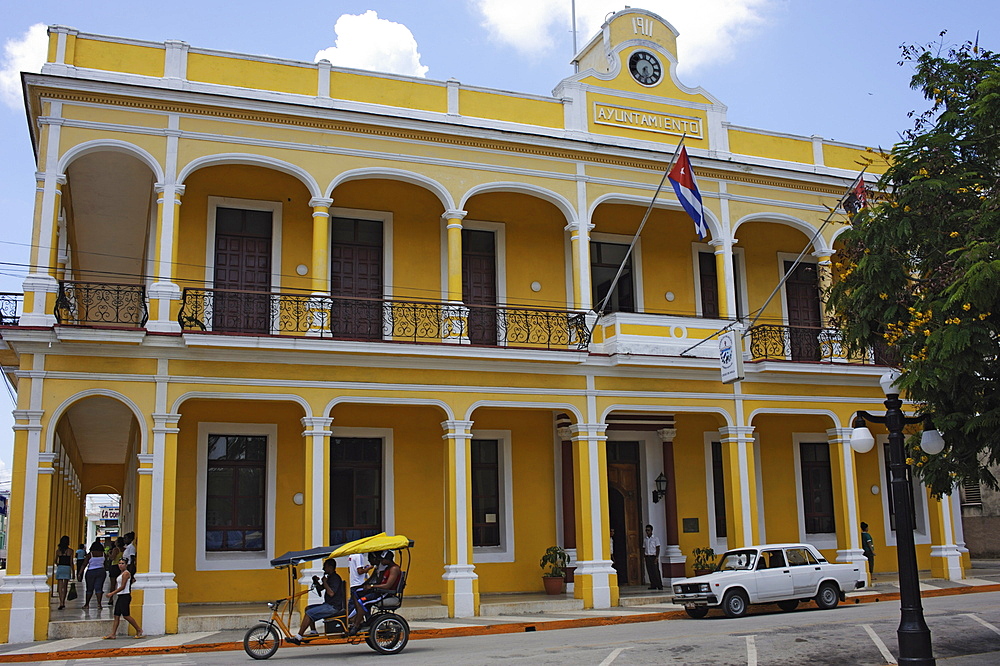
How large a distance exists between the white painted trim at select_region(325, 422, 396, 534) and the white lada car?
6026 mm

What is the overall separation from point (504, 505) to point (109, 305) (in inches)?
360

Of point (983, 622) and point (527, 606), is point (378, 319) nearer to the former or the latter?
point (527, 606)

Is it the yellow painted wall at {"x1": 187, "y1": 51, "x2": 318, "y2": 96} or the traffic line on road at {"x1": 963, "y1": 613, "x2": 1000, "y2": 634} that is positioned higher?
the yellow painted wall at {"x1": 187, "y1": 51, "x2": 318, "y2": 96}

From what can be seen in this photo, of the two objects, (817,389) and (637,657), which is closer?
(637,657)

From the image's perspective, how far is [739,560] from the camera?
59.8 ft

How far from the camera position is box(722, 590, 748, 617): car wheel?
56.7ft

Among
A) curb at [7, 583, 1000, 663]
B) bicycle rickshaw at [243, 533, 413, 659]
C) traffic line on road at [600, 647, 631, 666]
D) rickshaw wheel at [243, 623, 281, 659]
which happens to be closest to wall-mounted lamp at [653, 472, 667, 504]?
curb at [7, 583, 1000, 663]

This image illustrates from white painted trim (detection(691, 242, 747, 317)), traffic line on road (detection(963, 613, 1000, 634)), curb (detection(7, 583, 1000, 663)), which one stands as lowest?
curb (detection(7, 583, 1000, 663))

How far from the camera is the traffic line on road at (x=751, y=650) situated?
1173 centimetres

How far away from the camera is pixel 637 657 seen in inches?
485

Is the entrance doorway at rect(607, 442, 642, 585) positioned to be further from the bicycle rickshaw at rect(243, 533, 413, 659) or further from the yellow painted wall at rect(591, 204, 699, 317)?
the bicycle rickshaw at rect(243, 533, 413, 659)

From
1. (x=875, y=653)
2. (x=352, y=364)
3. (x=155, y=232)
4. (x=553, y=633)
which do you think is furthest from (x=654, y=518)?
(x=155, y=232)

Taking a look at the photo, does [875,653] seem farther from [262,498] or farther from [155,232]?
[155,232]

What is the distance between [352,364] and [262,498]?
144 inches
